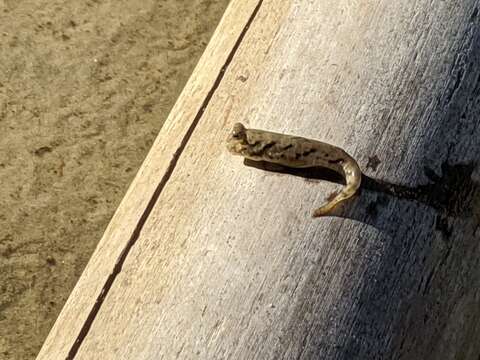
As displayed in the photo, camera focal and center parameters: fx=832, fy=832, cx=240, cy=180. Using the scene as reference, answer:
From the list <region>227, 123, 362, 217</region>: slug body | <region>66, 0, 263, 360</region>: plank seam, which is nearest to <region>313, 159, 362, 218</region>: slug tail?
<region>227, 123, 362, 217</region>: slug body

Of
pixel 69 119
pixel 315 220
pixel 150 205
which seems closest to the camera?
pixel 315 220

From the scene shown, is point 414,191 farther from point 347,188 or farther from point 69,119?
point 69,119

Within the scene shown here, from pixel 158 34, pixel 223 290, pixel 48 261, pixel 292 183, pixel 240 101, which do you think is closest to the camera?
pixel 223 290

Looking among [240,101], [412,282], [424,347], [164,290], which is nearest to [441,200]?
[412,282]

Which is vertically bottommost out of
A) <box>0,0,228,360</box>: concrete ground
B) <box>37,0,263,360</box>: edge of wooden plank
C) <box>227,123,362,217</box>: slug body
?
<box>0,0,228,360</box>: concrete ground

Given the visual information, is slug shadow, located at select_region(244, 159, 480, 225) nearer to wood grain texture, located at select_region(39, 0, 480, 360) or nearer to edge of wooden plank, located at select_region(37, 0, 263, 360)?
wood grain texture, located at select_region(39, 0, 480, 360)

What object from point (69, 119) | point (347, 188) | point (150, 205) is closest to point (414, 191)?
point (347, 188)

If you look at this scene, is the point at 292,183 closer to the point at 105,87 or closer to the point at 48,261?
the point at 48,261
